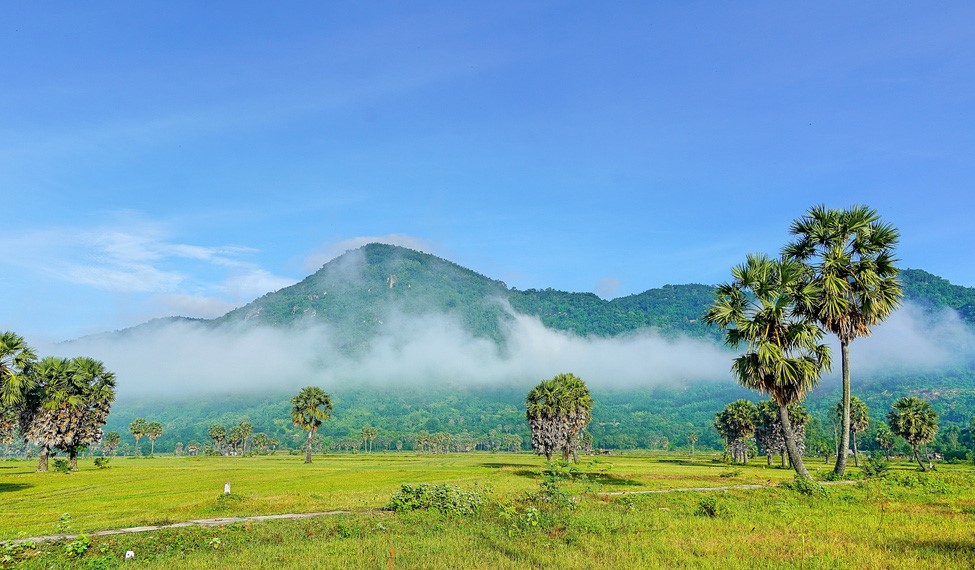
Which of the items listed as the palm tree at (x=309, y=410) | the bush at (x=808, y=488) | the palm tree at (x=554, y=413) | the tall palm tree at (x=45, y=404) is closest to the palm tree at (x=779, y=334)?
the bush at (x=808, y=488)

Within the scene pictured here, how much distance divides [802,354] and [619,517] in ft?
66.0

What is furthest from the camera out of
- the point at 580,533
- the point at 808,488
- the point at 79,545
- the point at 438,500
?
the point at 808,488

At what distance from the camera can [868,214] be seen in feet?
124

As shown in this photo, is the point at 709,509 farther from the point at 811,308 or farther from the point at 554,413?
the point at 554,413

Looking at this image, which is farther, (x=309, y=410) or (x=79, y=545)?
(x=309, y=410)

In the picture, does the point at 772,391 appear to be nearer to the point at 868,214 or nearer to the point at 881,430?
the point at 868,214

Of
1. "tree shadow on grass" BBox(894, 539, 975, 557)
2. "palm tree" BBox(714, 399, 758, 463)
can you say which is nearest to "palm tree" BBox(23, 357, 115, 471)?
"tree shadow on grass" BBox(894, 539, 975, 557)

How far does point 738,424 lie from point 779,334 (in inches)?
3712

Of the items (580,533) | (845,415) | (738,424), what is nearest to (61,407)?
(580,533)

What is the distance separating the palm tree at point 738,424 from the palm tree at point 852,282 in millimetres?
89160

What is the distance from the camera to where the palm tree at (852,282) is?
36969 mm

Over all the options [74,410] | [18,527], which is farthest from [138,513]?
[74,410]

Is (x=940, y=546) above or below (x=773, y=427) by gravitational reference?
above

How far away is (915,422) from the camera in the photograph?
92125 millimetres
